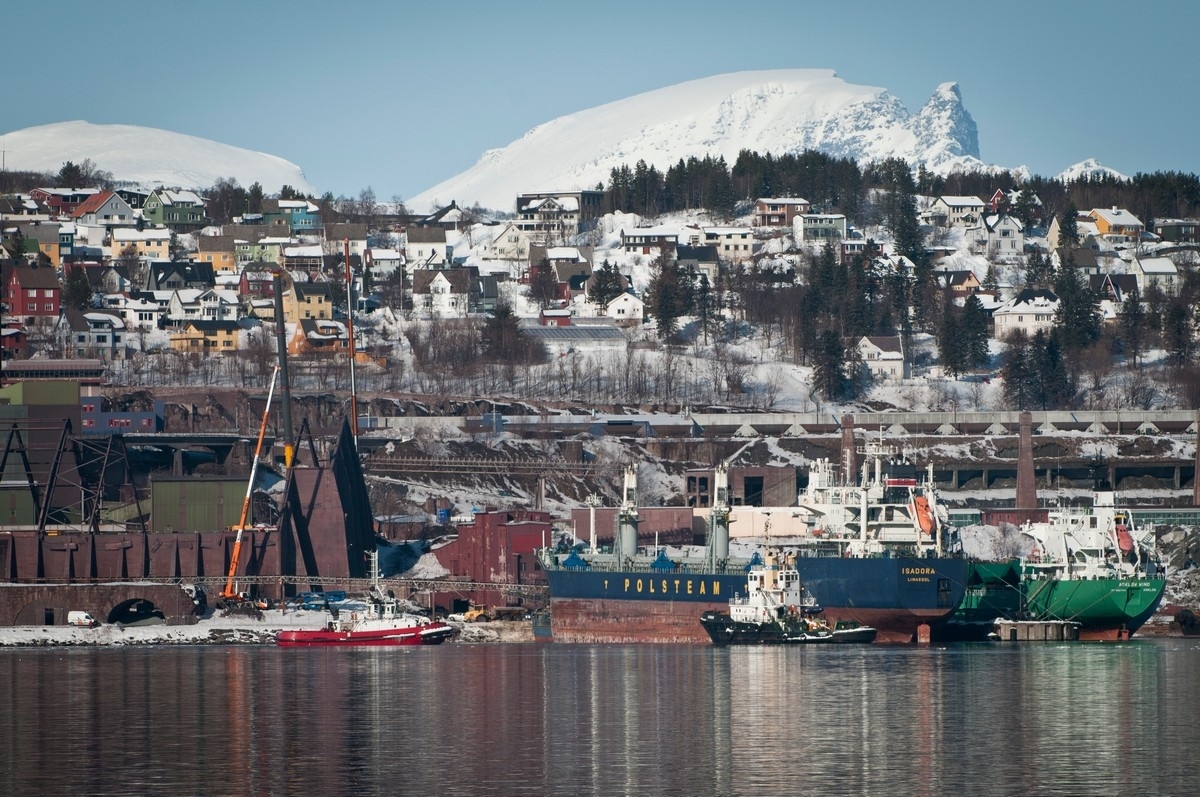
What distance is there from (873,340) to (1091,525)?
64.0 meters

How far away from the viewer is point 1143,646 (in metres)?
77.4

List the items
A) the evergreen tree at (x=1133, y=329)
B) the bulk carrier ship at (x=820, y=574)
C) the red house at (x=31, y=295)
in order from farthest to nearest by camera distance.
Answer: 1. the evergreen tree at (x=1133, y=329)
2. the red house at (x=31, y=295)
3. the bulk carrier ship at (x=820, y=574)

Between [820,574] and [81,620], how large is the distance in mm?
30986

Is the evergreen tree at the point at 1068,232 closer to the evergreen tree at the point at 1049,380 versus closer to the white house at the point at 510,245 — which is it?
the evergreen tree at the point at 1049,380

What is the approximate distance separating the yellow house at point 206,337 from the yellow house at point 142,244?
27.7m

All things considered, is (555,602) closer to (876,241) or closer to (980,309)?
(980,309)

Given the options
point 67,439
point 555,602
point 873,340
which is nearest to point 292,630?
point 555,602

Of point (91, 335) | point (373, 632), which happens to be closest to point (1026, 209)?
point (91, 335)

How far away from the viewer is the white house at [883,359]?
148500 mm

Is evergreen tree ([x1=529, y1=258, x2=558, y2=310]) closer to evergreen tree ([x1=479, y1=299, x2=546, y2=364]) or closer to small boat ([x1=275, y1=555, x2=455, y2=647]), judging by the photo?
evergreen tree ([x1=479, y1=299, x2=546, y2=364])

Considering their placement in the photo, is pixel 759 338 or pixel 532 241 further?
pixel 532 241

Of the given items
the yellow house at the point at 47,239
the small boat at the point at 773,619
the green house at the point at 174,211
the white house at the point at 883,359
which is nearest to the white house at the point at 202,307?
A: the yellow house at the point at 47,239

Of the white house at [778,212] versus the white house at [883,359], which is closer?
the white house at [883,359]

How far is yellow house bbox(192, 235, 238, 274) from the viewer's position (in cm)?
17638
